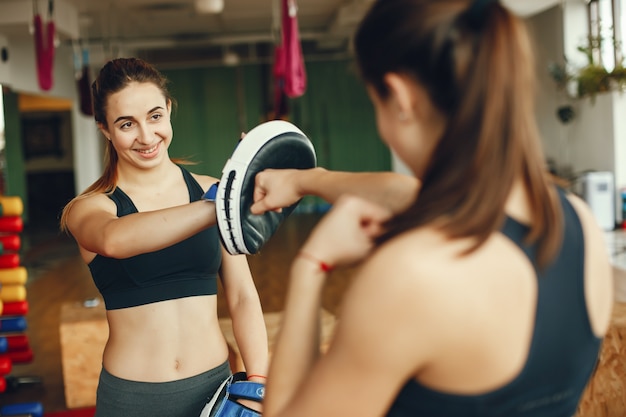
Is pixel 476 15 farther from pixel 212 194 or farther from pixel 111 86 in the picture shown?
pixel 111 86

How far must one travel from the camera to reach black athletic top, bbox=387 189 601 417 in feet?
2.71

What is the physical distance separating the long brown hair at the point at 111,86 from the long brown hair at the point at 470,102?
46.3 inches

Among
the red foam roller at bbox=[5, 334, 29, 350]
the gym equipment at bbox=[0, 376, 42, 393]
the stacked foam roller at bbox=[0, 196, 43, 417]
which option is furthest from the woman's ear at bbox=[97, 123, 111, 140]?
the gym equipment at bbox=[0, 376, 42, 393]

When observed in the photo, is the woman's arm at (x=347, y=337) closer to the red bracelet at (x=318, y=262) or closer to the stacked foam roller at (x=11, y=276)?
the red bracelet at (x=318, y=262)

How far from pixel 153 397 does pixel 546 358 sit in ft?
3.92

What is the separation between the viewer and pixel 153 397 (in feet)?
5.97

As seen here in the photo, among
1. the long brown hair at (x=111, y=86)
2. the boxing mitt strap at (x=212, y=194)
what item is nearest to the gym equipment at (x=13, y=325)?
the long brown hair at (x=111, y=86)

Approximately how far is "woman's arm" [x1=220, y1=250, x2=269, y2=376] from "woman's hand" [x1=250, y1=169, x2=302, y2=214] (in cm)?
70

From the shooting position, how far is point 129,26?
500 inches

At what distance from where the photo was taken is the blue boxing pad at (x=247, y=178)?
129 cm

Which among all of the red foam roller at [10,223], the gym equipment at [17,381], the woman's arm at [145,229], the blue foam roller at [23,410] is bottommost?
the gym equipment at [17,381]

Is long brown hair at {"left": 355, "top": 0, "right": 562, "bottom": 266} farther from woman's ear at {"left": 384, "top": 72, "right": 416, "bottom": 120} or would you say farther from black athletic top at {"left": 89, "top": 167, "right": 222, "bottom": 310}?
black athletic top at {"left": 89, "top": 167, "right": 222, "bottom": 310}

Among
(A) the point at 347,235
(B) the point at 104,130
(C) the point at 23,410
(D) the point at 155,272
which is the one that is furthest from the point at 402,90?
(C) the point at 23,410

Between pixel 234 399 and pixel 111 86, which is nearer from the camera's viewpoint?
pixel 234 399
